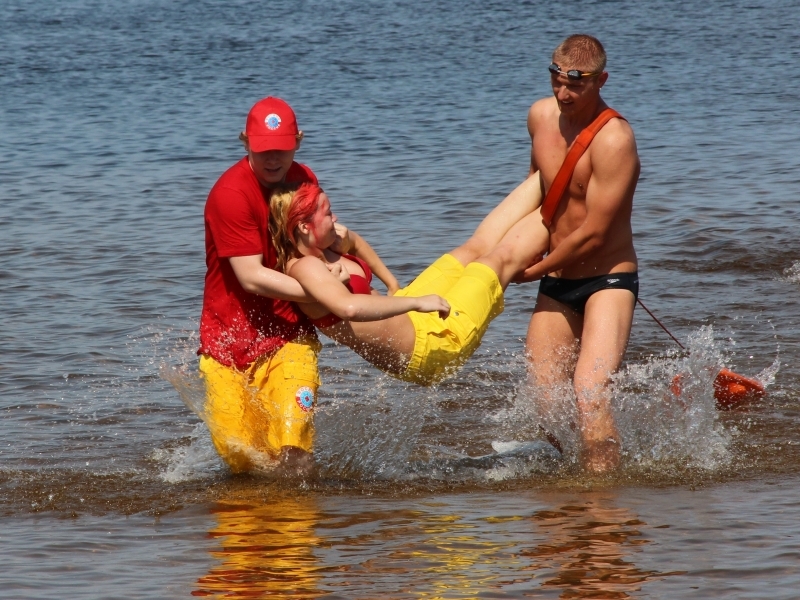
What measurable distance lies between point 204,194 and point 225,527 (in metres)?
9.64

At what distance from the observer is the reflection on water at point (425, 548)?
4.96 meters

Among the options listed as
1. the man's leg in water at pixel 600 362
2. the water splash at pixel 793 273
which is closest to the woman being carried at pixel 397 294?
the man's leg in water at pixel 600 362

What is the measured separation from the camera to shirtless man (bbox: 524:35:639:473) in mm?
5941

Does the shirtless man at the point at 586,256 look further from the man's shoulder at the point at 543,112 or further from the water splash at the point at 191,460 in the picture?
the water splash at the point at 191,460

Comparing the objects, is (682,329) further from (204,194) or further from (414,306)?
(204,194)

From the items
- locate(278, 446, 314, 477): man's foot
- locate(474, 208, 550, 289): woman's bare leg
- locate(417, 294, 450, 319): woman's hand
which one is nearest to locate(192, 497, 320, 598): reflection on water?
locate(278, 446, 314, 477): man's foot

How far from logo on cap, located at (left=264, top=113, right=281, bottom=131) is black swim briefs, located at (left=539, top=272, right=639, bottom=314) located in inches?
67.6

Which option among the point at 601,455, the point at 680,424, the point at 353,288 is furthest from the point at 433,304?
the point at 680,424

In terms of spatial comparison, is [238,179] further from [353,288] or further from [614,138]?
[614,138]

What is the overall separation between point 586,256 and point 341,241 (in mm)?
1227

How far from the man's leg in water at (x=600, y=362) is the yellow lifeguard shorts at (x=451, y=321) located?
49 cm

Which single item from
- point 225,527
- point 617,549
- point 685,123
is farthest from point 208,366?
point 685,123

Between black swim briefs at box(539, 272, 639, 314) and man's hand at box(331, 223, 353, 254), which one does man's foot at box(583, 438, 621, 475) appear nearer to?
black swim briefs at box(539, 272, 639, 314)

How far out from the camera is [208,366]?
6.07m
